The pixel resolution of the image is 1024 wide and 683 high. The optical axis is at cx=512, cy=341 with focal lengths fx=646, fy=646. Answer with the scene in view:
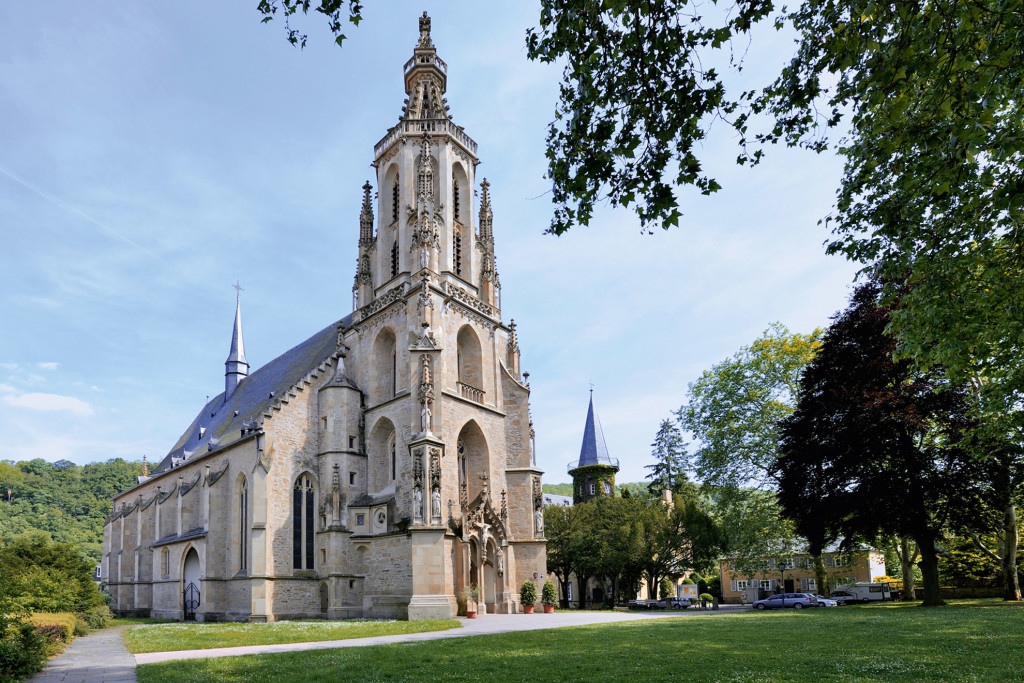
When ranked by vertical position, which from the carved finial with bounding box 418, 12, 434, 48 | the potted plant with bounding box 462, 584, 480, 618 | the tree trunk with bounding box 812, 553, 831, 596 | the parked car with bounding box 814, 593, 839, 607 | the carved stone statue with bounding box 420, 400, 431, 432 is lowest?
the parked car with bounding box 814, 593, 839, 607

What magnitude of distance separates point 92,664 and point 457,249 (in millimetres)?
26388

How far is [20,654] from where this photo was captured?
1133 centimetres

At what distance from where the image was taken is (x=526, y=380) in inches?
1441

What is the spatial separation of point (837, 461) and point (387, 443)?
20.6 meters

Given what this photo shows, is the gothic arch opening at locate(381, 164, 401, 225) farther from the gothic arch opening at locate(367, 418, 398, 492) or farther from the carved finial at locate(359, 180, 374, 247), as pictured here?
the gothic arch opening at locate(367, 418, 398, 492)

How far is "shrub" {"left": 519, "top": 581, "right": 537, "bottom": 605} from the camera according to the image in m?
31.0

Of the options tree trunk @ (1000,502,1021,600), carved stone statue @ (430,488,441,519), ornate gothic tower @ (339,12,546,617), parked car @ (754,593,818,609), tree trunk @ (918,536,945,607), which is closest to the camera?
tree trunk @ (918,536,945,607)

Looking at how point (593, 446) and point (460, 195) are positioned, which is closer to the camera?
point (460, 195)

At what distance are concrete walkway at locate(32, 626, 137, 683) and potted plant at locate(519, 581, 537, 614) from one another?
56.3 feet

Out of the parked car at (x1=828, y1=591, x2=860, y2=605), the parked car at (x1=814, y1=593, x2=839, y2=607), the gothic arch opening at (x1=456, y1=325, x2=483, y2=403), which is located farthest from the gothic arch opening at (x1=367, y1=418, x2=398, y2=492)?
the parked car at (x1=828, y1=591, x2=860, y2=605)

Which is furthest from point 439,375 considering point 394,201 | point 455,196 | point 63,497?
point 63,497

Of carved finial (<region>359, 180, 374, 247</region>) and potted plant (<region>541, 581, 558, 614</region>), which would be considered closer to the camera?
potted plant (<region>541, 581, 558, 614</region>)

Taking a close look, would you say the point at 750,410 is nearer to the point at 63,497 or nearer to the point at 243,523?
the point at 243,523

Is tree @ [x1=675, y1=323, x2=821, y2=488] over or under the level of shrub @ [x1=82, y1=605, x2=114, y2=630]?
over
